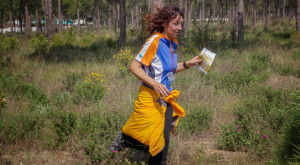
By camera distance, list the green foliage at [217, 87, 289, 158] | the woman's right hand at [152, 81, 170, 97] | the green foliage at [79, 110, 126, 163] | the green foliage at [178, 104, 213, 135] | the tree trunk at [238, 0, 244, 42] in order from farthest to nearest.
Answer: the tree trunk at [238, 0, 244, 42] → the green foliage at [178, 104, 213, 135] → the green foliage at [217, 87, 289, 158] → the green foliage at [79, 110, 126, 163] → the woman's right hand at [152, 81, 170, 97]

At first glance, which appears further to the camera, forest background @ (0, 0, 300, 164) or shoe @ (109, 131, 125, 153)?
forest background @ (0, 0, 300, 164)

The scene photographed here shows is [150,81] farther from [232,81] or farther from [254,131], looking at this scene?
[232,81]

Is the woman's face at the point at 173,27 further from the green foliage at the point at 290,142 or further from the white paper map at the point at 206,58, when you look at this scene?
the green foliage at the point at 290,142

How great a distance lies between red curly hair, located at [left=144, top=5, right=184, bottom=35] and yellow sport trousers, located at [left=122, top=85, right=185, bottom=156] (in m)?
0.61

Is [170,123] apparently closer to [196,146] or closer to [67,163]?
[196,146]

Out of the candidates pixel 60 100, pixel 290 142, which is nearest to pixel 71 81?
pixel 60 100

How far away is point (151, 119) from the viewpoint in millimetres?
2430

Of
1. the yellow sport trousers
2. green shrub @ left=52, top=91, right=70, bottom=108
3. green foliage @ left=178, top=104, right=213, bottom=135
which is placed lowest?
green foliage @ left=178, top=104, right=213, bottom=135

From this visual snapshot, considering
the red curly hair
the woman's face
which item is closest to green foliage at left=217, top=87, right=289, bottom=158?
the woman's face

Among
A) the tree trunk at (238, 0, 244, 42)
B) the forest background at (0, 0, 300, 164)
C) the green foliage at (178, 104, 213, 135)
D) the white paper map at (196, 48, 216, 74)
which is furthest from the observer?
the tree trunk at (238, 0, 244, 42)

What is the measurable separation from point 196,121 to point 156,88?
230cm

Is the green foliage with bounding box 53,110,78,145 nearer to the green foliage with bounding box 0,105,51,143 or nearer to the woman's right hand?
the green foliage with bounding box 0,105,51,143

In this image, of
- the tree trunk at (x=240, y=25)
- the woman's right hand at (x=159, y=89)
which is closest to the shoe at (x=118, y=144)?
the woman's right hand at (x=159, y=89)

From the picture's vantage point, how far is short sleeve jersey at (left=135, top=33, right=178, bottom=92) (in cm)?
242
